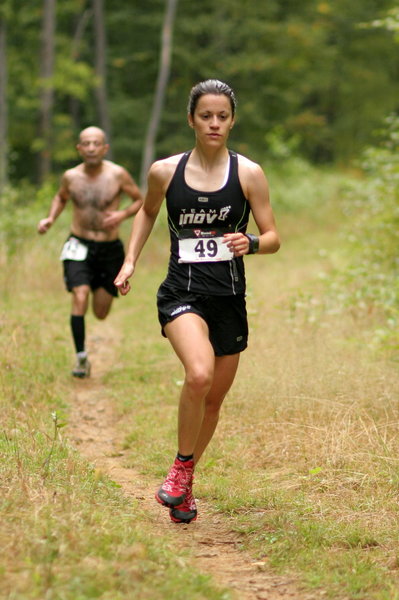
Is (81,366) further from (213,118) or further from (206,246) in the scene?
(213,118)

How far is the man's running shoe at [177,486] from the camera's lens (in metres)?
4.93

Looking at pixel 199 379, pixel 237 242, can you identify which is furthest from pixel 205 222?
pixel 199 379

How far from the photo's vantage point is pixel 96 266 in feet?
30.0

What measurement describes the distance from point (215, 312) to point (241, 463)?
160 centimetres

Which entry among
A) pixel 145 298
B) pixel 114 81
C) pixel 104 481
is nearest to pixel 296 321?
pixel 104 481

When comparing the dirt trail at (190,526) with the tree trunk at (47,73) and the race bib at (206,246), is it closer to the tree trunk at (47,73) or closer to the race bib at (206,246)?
the race bib at (206,246)

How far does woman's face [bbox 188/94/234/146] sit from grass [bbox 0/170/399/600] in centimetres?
177

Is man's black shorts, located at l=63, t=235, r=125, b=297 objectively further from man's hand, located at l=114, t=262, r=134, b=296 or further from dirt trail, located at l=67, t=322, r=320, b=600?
Answer: man's hand, located at l=114, t=262, r=134, b=296

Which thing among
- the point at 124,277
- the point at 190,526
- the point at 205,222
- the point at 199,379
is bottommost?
the point at 190,526

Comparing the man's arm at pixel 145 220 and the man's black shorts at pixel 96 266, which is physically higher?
the man's arm at pixel 145 220

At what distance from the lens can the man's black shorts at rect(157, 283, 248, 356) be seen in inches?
197

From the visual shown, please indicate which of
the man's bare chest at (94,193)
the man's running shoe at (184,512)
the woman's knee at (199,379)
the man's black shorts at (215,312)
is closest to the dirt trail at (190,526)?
the man's running shoe at (184,512)

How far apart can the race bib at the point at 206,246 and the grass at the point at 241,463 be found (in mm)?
1202

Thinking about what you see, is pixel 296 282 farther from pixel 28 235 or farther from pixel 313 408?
pixel 313 408
